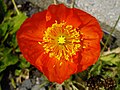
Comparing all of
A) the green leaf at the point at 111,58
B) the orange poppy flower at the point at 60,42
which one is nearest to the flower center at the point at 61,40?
the orange poppy flower at the point at 60,42

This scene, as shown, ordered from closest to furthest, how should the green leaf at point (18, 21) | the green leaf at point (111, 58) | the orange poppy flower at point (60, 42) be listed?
the orange poppy flower at point (60, 42) < the green leaf at point (111, 58) < the green leaf at point (18, 21)

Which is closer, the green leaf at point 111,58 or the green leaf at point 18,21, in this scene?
the green leaf at point 111,58

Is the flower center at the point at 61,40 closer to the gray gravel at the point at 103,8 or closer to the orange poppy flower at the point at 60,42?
the orange poppy flower at the point at 60,42

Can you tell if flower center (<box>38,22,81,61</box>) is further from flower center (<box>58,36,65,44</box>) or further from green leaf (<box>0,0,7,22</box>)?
green leaf (<box>0,0,7,22</box>)

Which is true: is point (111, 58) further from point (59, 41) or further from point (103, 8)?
point (59, 41)

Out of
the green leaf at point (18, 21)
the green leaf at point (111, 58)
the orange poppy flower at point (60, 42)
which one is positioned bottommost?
the green leaf at point (111, 58)

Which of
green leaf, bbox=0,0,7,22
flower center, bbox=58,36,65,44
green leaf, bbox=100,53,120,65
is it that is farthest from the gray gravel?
flower center, bbox=58,36,65,44

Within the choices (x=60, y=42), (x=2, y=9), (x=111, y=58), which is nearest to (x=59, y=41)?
(x=60, y=42)

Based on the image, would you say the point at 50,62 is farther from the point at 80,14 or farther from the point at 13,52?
the point at 13,52
